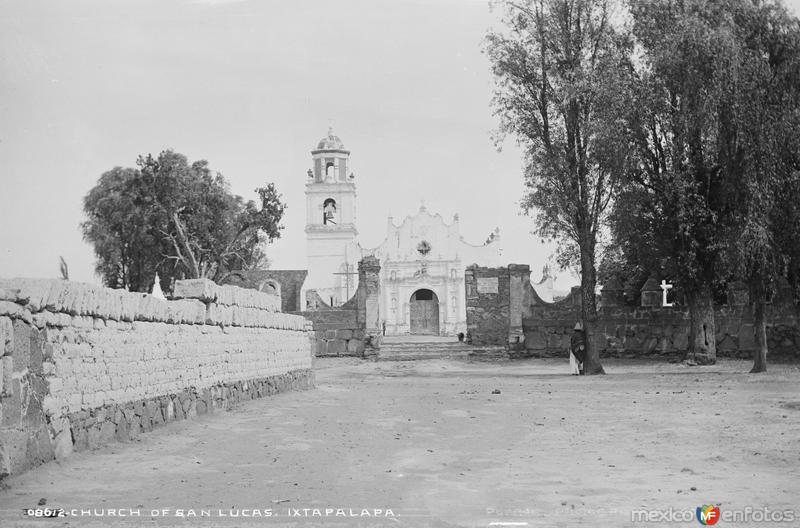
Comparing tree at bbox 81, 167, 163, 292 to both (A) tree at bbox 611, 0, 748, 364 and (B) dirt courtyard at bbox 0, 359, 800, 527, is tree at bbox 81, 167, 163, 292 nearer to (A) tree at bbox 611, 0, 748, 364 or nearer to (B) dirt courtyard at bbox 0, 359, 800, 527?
(A) tree at bbox 611, 0, 748, 364

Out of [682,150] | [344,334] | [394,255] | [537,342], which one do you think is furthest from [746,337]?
[394,255]

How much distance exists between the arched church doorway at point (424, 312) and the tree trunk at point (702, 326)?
1440 inches

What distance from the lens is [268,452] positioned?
9164mm

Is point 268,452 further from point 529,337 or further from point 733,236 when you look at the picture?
point 529,337

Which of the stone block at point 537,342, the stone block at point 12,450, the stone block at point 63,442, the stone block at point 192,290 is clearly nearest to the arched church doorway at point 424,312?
the stone block at point 537,342

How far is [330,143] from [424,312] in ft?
51.5

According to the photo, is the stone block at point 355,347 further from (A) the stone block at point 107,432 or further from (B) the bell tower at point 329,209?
(B) the bell tower at point 329,209

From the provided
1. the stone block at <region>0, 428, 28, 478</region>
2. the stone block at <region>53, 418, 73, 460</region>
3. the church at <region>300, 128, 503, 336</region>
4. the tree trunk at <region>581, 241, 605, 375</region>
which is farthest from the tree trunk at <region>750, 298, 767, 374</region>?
the church at <region>300, 128, 503, 336</region>

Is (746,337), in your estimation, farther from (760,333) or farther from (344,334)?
(344,334)

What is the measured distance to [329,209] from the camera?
69.1 meters

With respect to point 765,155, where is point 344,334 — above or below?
below

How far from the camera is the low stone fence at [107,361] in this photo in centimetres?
745

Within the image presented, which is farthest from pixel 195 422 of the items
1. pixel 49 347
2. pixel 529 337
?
pixel 529 337

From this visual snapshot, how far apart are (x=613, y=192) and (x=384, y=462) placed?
47.5ft
